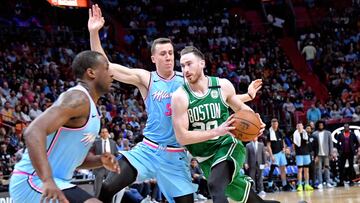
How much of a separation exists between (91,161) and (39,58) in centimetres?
1513

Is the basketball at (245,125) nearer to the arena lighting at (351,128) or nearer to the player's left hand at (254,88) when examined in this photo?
the player's left hand at (254,88)

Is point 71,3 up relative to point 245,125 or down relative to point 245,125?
up

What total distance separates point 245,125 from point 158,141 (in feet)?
2.93

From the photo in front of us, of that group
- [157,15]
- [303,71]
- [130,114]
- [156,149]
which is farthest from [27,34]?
[156,149]

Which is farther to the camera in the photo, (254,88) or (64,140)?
(254,88)

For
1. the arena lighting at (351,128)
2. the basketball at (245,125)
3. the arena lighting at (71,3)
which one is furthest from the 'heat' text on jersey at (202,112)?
the arena lighting at (351,128)

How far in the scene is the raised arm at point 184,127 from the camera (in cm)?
548

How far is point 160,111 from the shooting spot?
606 cm

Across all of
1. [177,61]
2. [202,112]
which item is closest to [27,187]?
[202,112]

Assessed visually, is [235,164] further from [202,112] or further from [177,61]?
[177,61]

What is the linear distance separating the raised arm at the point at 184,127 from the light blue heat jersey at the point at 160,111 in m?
0.25

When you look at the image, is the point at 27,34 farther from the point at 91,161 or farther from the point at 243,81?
the point at 91,161

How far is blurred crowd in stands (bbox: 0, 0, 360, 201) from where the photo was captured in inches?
611

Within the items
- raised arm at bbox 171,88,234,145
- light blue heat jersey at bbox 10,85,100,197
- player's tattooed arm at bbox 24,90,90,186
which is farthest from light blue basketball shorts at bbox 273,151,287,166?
player's tattooed arm at bbox 24,90,90,186
